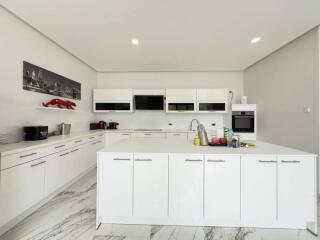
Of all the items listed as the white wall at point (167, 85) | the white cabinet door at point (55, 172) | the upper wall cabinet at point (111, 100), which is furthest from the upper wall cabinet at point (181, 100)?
the white cabinet door at point (55, 172)

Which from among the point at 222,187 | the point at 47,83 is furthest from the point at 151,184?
the point at 47,83

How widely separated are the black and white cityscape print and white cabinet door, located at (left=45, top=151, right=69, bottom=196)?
1.11 metres

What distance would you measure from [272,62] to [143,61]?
2816mm

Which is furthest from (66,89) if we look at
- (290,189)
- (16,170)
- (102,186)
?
(290,189)

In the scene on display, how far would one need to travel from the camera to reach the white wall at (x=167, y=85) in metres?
5.03

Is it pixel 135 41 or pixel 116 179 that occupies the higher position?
pixel 135 41

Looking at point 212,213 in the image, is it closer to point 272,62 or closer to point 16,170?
point 16,170

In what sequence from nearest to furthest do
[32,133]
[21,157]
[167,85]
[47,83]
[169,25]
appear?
[21,157] < [32,133] < [169,25] < [47,83] < [167,85]

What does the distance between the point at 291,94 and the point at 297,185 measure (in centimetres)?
206

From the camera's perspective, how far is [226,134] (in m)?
2.36

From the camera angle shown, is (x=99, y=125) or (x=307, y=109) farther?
(x=99, y=125)

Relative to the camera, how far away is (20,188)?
6.31ft

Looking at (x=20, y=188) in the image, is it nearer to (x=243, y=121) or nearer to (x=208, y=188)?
(x=208, y=188)

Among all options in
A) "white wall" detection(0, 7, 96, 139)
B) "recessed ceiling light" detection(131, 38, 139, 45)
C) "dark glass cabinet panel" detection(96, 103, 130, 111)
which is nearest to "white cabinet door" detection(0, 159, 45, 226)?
"white wall" detection(0, 7, 96, 139)
